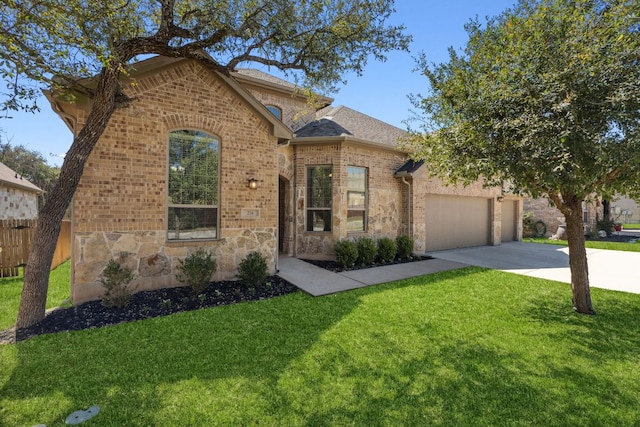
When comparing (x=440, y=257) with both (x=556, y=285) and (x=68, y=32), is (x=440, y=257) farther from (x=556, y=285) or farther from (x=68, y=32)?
(x=68, y=32)

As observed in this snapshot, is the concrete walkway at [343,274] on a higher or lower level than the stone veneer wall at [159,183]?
lower

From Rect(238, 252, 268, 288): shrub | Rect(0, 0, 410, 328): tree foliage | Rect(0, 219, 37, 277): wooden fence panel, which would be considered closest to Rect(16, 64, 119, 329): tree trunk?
Rect(0, 0, 410, 328): tree foliage

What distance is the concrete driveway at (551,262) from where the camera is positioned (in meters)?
7.62

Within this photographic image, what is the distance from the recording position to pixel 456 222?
1274 centimetres

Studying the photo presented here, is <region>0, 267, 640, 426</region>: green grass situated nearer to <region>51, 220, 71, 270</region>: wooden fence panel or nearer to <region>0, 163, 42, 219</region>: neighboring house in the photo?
<region>51, 220, 71, 270</region>: wooden fence panel

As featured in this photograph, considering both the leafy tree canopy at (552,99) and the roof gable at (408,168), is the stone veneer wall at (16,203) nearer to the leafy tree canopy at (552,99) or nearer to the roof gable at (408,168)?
the roof gable at (408,168)

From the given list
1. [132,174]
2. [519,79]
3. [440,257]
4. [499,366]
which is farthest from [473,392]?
[440,257]

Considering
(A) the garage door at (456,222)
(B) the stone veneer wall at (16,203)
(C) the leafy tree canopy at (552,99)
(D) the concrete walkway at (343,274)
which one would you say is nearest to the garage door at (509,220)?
(A) the garage door at (456,222)

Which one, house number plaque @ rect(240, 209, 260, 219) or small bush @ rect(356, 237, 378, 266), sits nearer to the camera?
house number plaque @ rect(240, 209, 260, 219)

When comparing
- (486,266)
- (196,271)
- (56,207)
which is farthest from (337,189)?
(56,207)

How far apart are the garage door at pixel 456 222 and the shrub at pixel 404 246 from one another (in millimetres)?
1764

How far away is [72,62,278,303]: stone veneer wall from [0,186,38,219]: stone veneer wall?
1436 centimetres

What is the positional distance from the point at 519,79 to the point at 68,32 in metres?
6.85

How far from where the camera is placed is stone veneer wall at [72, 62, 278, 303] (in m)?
5.62
